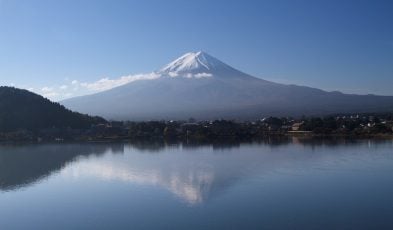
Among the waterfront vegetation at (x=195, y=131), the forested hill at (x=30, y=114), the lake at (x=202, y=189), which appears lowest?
the lake at (x=202, y=189)

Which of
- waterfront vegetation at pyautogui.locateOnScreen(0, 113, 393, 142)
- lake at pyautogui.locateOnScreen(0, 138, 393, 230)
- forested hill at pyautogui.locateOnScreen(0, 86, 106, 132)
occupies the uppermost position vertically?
forested hill at pyautogui.locateOnScreen(0, 86, 106, 132)

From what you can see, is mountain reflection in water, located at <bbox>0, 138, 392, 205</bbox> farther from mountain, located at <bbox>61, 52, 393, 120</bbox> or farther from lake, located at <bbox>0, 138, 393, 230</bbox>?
mountain, located at <bbox>61, 52, 393, 120</bbox>

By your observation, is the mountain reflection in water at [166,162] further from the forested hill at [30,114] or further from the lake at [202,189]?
the forested hill at [30,114]

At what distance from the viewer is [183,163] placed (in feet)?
28.4

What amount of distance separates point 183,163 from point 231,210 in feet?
12.1

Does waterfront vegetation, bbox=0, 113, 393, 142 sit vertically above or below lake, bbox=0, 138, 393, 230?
above

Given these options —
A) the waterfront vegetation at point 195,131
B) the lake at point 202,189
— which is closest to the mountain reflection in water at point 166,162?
the lake at point 202,189

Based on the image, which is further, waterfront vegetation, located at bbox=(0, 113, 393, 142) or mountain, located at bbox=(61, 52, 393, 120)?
mountain, located at bbox=(61, 52, 393, 120)

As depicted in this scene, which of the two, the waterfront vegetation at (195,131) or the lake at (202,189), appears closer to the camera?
the lake at (202,189)

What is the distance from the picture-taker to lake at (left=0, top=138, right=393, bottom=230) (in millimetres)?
4630

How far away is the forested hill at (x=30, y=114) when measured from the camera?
49.0ft

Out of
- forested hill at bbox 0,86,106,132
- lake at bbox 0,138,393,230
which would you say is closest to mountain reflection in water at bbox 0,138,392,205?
lake at bbox 0,138,393,230

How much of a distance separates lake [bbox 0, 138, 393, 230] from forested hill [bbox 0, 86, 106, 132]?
4757mm

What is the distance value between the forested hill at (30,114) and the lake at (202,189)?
4.76 m
